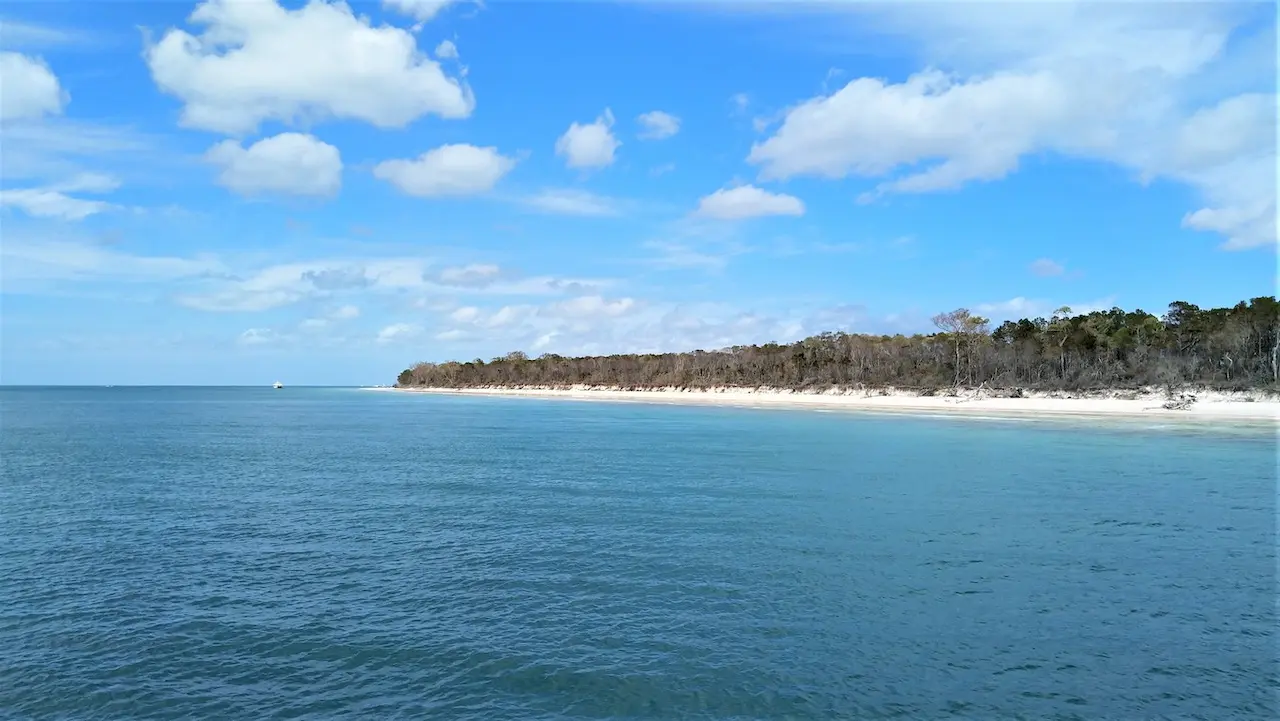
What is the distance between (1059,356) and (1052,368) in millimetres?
2733

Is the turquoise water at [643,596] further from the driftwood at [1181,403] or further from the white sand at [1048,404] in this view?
the driftwood at [1181,403]

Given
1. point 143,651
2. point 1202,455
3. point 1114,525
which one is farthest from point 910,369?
point 143,651

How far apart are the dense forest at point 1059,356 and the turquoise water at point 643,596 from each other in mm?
69089

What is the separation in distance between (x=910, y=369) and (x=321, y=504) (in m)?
116

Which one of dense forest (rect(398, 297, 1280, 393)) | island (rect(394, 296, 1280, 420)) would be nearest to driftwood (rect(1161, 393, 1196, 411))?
island (rect(394, 296, 1280, 420))

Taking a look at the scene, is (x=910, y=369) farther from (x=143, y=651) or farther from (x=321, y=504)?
(x=143, y=651)

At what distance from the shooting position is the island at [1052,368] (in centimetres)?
8569

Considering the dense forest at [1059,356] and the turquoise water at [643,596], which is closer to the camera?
the turquoise water at [643,596]

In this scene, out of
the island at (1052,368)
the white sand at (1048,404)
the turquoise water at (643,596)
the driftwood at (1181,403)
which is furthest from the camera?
the island at (1052,368)

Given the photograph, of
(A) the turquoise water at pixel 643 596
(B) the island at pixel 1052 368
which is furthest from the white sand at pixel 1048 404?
(A) the turquoise water at pixel 643 596

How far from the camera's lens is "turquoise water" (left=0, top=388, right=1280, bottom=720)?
11.0m

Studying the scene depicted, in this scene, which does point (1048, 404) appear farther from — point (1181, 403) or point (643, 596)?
point (643, 596)

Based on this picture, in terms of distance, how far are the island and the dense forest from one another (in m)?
0.20

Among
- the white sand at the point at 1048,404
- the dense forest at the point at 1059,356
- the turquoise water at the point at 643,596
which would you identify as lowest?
the turquoise water at the point at 643,596
